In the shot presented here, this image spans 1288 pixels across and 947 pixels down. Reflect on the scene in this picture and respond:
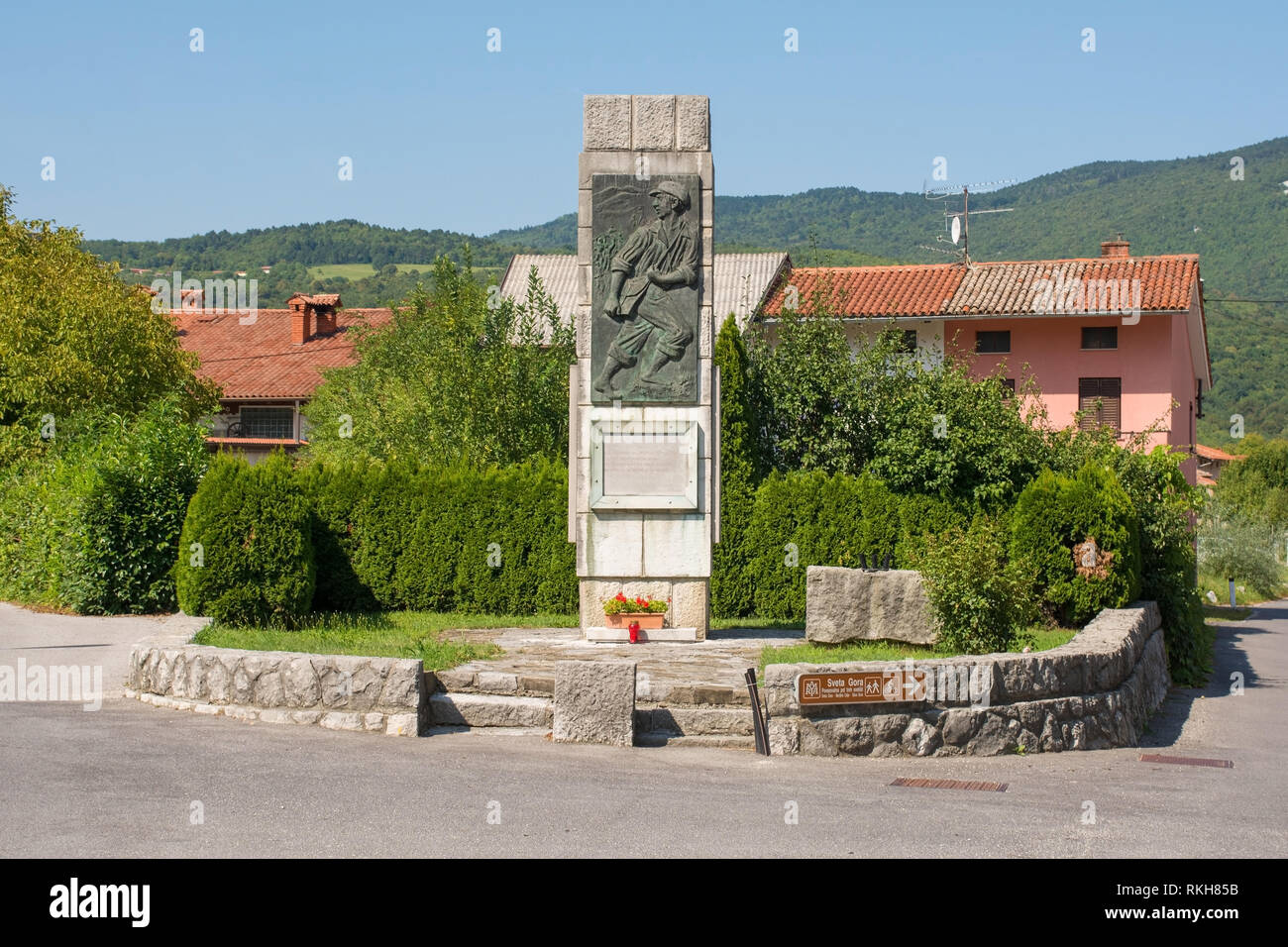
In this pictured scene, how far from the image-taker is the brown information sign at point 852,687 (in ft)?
→ 29.3

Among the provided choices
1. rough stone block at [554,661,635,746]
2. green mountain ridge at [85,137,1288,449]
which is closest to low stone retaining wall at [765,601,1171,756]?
rough stone block at [554,661,635,746]

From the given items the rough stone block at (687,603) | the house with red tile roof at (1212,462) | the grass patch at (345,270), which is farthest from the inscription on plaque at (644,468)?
the grass patch at (345,270)

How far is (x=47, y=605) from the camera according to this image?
54.6 ft

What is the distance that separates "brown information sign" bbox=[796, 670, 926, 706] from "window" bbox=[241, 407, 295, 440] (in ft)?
114

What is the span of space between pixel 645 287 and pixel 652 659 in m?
3.44

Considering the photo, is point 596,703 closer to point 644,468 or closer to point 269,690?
point 269,690

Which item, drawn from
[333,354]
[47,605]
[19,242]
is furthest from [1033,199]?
[47,605]

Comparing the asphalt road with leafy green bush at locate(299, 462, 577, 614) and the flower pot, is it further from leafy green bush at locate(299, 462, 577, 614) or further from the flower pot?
leafy green bush at locate(299, 462, 577, 614)

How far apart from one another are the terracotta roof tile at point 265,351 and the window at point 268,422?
684 millimetres

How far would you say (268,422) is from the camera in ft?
136

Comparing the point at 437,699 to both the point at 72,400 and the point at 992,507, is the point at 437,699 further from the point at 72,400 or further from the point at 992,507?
the point at 72,400

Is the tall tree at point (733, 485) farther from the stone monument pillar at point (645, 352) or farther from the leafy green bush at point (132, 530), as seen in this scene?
the leafy green bush at point (132, 530)

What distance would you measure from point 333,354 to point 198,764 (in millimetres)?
36571

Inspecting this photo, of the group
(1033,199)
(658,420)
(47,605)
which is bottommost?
(47,605)
